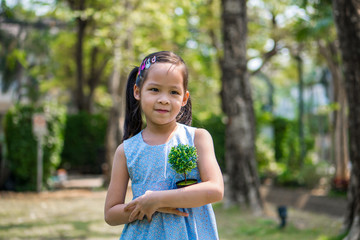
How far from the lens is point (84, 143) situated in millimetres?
19578

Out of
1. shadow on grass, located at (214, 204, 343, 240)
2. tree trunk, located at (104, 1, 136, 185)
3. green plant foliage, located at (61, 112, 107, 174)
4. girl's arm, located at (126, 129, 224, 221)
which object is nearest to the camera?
girl's arm, located at (126, 129, 224, 221)

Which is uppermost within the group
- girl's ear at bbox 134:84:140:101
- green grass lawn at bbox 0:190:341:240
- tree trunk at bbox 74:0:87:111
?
tree trunk at bbox 74:0:87:111

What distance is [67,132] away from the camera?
1936cm

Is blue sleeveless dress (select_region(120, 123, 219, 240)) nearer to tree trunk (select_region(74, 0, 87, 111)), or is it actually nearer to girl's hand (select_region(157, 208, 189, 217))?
girl's hand (select_region(157, 208, 189, 217))

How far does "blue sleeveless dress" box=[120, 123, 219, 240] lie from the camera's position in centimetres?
201

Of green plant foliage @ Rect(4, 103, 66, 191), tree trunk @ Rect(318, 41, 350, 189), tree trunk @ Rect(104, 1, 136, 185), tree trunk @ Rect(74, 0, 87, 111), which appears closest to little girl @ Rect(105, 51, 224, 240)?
tree trunk @ Rect(318, 41, 350, 189)

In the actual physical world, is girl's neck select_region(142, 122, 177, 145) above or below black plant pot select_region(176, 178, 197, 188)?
above

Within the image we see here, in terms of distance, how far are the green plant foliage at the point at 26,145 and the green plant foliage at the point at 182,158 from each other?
465 inches

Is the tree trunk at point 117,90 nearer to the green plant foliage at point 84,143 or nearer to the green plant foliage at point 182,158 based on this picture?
the green plant foliage at point 84,143

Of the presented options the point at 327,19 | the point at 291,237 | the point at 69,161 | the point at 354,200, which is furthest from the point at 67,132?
the point at 354,200

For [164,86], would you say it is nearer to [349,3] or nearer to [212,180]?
[212,180]

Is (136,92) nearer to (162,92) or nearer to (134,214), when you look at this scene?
(162,92)

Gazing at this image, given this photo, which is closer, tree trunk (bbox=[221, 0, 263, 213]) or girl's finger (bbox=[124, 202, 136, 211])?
girl's finger (bbox=[124, 202, 136, 211])

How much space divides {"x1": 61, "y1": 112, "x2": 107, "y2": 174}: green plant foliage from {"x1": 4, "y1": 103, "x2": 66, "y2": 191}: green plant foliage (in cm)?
600
